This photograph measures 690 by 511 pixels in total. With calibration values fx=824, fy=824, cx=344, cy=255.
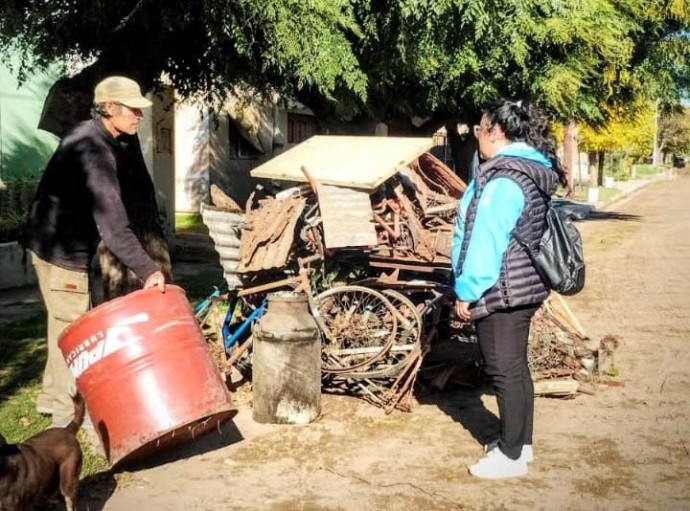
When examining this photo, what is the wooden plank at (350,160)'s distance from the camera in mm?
5904

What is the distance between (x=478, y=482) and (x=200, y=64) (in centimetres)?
605

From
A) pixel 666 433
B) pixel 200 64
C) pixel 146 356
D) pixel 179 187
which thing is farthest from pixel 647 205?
pixel 146 356

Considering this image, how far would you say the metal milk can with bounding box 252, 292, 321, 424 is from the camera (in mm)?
5426

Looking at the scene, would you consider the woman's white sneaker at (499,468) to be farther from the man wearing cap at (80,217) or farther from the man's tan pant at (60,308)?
the man's tan pant at (60,308)

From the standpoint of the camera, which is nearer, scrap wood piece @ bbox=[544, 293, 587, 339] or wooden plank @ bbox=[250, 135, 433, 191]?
wooden plank @ bbox=[250, 135, 433, 191]

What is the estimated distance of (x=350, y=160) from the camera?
6.28m

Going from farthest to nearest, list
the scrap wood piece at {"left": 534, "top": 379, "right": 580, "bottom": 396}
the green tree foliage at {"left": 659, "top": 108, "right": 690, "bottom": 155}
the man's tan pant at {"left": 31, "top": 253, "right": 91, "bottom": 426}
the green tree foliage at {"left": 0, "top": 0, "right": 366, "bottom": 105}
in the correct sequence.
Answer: the green tree foliage at {"left": 659, "top": 108, "right": 690, "bottom": 155} → the green tree foliage at {"left": 0, "top": 0, "right": 366, "bottom": 105} → the scrap wood piece at {"left": 534, "top": 379, "right": 580, "bottom": 396} → the man's tan pant at {"left": 31, "top": 253, "right": 91, "bottom": 426}

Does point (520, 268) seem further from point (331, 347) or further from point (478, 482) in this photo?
point (331, 347)

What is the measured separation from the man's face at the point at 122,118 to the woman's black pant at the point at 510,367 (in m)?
2.27

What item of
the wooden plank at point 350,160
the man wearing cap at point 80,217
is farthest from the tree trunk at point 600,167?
the man wearing cap at point 80,217

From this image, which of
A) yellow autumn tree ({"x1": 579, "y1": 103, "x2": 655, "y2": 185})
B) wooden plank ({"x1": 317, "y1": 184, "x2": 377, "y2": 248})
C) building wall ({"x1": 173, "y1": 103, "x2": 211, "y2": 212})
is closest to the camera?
wooden plank ({"x1": 317, "y1": 184, "x2": 377, "y2": 248})

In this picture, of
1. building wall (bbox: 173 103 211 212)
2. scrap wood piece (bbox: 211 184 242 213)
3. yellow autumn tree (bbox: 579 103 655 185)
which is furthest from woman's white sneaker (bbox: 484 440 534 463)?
building wall (bbox: 173 103 211 212)

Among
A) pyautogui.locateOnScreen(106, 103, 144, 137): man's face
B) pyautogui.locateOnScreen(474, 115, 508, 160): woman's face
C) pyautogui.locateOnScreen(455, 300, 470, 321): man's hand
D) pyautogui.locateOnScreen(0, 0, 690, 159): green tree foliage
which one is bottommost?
pyautogui.locateOnScreen(455, 300, 470, 321): man's hand

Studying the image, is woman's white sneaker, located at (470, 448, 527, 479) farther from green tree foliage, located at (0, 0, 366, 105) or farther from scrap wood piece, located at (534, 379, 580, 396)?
green tree foliage, located at (0, 0, 366, 105)
